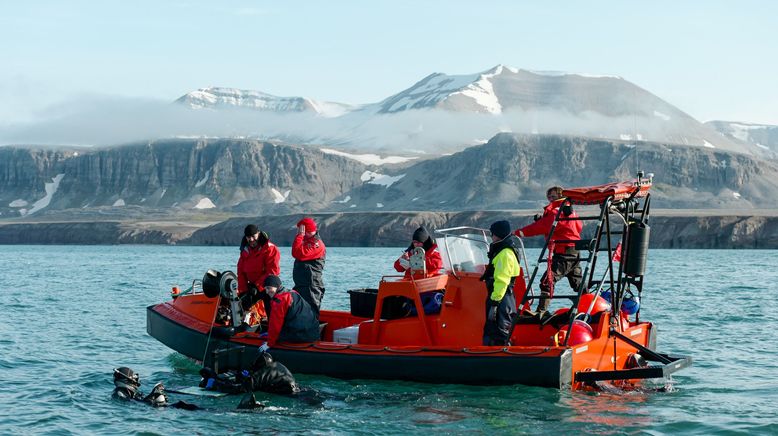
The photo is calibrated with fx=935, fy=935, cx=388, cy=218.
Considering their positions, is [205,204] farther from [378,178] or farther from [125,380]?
[125,380]

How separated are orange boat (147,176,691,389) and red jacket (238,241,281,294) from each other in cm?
40

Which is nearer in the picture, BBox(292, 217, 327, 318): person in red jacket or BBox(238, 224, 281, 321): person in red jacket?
BBox(292, 217, 327, 318): person in red jacket

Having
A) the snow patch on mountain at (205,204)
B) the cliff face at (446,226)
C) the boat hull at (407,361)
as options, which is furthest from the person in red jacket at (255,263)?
the snow patch on mountain at (205,204)

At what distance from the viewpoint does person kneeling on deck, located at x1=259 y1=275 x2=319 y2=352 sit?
12.0m

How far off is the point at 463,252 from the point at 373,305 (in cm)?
222

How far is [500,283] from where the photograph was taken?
11.1 metres

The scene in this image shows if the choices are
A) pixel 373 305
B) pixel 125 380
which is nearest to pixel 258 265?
pixel 373 305

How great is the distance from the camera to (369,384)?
12117mm

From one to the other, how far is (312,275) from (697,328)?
9414 mm

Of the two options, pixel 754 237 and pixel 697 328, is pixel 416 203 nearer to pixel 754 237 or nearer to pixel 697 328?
pixel 754 237

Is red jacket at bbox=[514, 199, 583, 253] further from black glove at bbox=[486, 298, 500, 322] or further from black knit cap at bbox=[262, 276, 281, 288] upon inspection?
black knit cap at bbox=[262, 276, 281, 288]

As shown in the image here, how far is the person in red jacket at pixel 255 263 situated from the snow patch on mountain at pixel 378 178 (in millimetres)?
151907

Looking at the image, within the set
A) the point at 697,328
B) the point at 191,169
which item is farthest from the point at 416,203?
the point at 697,328

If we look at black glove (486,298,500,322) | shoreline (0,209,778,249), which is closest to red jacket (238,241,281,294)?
black glove (486,298,500,322)
